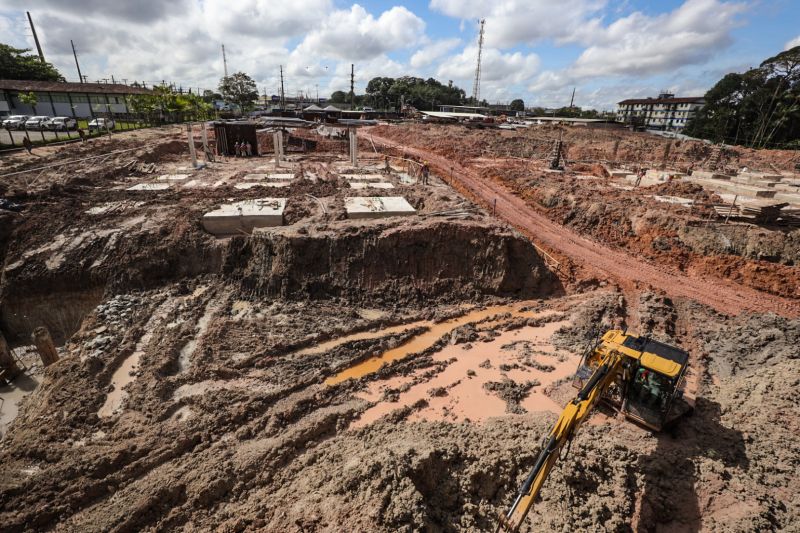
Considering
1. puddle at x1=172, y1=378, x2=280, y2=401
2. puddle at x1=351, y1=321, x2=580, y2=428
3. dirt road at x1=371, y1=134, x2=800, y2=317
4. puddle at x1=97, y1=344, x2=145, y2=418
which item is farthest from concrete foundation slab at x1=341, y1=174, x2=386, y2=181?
puddle at x1=172, y1=378, x2=280, y2=401

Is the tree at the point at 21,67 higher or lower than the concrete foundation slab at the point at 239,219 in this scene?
higher

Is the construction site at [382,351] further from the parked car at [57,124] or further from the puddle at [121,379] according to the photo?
Answer: the parked car at [57,124]

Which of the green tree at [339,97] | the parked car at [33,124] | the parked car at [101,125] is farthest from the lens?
the green tree at [339,97]

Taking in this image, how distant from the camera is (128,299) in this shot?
1353cm

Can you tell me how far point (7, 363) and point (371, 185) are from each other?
1646cm

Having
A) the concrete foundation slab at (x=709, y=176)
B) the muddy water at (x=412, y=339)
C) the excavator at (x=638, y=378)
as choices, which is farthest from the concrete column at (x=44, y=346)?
the concrete foundation slab at (x=709, y=176)

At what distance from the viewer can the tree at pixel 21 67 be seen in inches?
1866

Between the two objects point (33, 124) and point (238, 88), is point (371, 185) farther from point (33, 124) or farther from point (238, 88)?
point (238, 88)

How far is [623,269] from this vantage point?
1627 cm

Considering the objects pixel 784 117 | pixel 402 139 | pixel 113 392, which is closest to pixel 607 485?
pixel 113 392

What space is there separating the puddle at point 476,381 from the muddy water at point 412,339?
701mm

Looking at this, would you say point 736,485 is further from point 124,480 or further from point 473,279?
point 124,480

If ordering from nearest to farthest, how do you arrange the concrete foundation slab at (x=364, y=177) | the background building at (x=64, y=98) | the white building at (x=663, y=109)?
the concrete foundation slab at (x=364, y=177) → the background building at (x=64, y=98) → the white building at (x=663, y=109)

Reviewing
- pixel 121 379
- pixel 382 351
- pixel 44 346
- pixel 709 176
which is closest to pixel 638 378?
pixel 382 351
